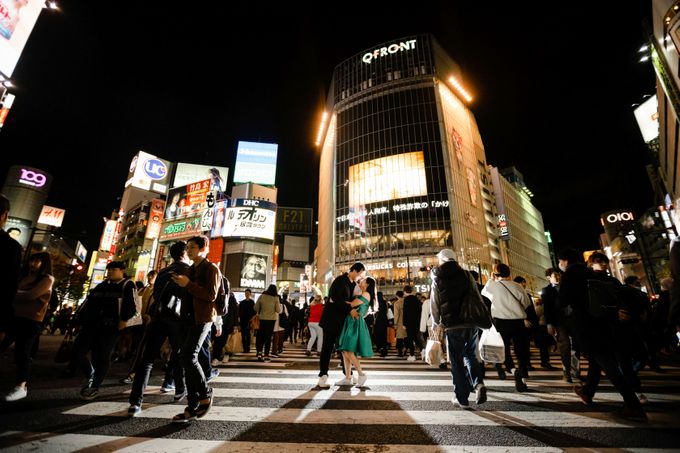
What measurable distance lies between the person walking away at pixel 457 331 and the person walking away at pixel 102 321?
4.37 metres

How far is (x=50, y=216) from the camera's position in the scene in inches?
2783

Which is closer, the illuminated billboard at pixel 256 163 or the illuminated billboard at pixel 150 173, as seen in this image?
the illuminated billboard at pixel 256 163

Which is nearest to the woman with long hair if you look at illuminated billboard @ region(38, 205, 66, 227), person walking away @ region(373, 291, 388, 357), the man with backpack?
the man with backpack

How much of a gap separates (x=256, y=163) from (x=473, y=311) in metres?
38.2

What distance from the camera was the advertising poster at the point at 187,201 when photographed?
31984mm

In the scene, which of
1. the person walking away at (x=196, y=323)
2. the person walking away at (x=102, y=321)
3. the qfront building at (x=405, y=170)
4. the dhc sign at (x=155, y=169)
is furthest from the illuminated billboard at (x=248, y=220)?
the person walking away at (x=196, y=323)

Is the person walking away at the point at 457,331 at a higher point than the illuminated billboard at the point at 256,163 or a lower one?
lower

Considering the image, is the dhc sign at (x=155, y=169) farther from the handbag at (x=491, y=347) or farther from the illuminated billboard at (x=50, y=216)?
the handbag at (x=491, y=347)

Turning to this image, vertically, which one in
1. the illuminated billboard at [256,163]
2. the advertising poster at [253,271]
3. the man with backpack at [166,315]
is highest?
the illuminated billboard at [256,163]

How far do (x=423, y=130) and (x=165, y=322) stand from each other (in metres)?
55.8

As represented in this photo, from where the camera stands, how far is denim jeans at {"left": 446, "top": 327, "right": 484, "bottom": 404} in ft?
12.1

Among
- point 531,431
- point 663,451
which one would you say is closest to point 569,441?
point 531,431

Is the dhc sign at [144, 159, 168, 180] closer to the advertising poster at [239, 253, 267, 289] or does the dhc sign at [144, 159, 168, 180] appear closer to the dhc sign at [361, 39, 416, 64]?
the advertising poster at [239, 253, 267, 289]

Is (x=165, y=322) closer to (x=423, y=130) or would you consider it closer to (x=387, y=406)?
(x=387, y=406)
